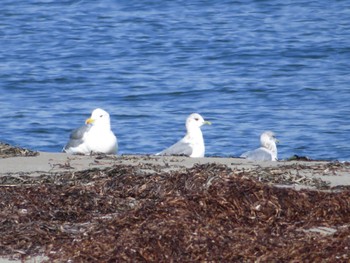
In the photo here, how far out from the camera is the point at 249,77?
19.2 metres

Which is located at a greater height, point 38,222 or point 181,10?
point 38,222

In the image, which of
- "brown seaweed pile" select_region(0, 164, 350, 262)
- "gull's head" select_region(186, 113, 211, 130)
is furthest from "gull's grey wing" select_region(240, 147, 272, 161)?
"brown seaweed pile" select_region(0, 164, 350, 262)

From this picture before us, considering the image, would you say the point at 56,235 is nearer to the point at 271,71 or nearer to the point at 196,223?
the point at 196,223

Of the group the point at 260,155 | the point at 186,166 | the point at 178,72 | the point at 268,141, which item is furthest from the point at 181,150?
the point at 178,72

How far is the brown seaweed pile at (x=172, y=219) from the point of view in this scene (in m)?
5.14

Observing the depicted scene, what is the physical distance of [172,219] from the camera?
18.2 feet

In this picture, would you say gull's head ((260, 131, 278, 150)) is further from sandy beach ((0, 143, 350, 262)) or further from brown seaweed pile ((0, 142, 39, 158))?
sandy beach ((0, 143, 350, 262))

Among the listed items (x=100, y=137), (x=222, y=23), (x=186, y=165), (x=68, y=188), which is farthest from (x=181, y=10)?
(x=68, y=188)

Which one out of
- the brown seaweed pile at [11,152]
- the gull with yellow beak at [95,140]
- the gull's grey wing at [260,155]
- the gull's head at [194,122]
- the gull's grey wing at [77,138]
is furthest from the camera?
the gull's head at [194,122]

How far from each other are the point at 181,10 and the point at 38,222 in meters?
21.3

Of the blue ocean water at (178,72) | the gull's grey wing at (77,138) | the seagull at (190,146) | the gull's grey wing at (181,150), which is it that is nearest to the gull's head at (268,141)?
the seagull at (190,146)

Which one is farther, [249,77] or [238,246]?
[249,77]

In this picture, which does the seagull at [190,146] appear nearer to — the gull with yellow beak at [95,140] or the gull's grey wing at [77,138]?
the gull with yellow beak at [95,140]

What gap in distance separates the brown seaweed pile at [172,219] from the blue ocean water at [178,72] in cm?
699
